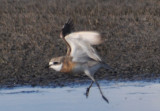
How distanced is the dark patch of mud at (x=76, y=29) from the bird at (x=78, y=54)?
2.49 feet

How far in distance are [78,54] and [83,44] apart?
13.4 inches

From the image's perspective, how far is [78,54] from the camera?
10.4m

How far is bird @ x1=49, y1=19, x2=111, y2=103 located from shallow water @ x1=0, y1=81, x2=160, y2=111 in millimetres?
252

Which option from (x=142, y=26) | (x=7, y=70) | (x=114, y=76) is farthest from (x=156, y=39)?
(x=7, y=70)

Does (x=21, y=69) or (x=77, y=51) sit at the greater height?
(x=77, y=51)

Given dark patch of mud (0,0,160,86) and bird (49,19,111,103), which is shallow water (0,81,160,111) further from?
dark patch of mud (0,0,160,86)

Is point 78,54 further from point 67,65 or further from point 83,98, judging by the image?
point 83,98

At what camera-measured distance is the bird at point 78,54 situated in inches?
393

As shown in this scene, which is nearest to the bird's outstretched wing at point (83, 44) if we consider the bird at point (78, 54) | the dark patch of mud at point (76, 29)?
the bird at point (78, 54)

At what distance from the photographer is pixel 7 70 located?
1186 cm

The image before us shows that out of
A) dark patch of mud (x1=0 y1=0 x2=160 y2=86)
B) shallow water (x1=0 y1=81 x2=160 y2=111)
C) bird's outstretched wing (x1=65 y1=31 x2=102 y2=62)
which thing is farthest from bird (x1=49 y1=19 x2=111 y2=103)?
dark patch of mud (x1=0 y1=0 x2=160 y2=86)

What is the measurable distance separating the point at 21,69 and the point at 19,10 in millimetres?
5691

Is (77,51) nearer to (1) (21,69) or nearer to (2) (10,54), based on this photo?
(1) (21,69)

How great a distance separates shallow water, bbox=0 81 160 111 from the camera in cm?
955
